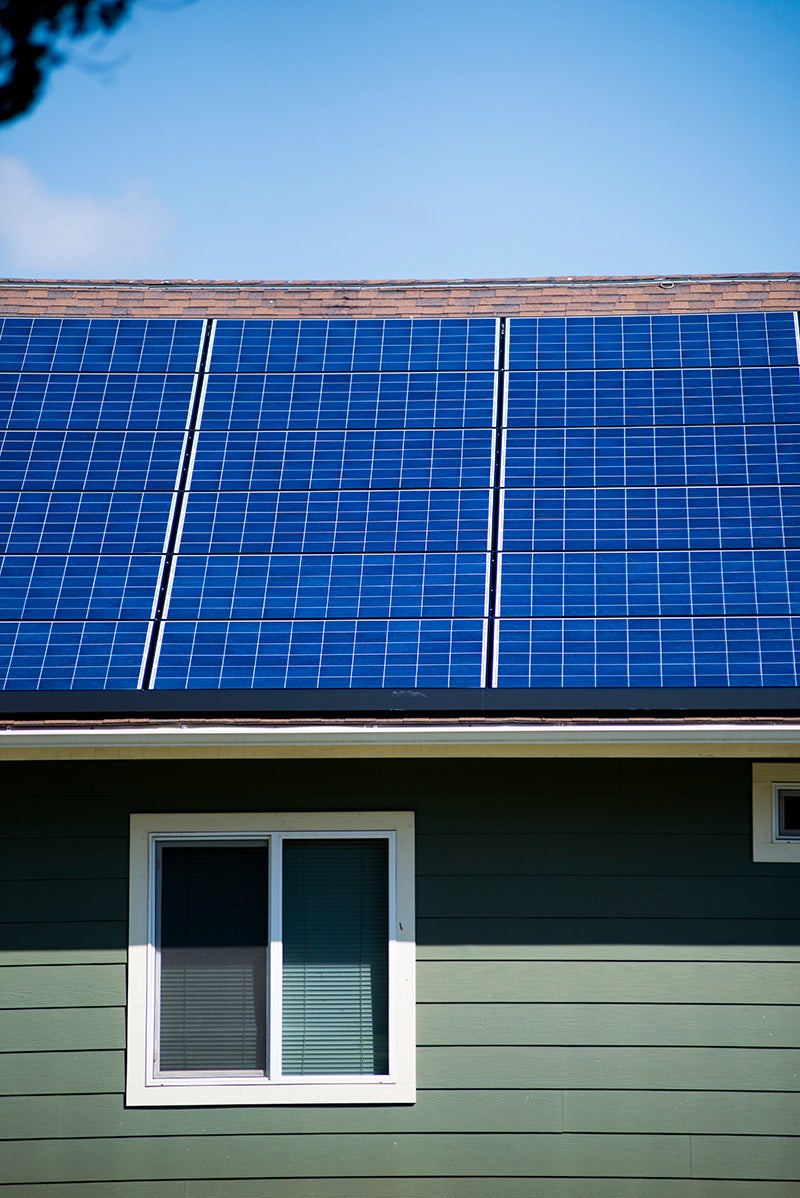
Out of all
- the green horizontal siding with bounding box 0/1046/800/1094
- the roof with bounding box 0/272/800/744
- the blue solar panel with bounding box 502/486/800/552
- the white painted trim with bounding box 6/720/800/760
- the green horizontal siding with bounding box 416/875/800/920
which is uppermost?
the roof with bounding box 0/272/800/744

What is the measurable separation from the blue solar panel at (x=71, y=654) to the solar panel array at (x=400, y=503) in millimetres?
15

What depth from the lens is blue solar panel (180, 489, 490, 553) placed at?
24.6ft

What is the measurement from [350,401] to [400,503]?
41.6 inches

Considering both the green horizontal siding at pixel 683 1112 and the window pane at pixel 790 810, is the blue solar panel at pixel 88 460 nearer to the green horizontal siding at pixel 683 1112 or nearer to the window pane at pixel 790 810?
the window pane at pixel 790 810

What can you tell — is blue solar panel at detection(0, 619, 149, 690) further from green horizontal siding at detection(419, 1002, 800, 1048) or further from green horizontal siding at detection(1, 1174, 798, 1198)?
green horizontal siding at detection(1, 1174, 798, 1198)

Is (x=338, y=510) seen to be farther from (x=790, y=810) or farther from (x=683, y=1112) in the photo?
(x=683, y=1112)

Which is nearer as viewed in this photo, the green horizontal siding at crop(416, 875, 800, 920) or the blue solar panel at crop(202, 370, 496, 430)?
the green horizontal siding at crop(416, 875, 800, 920)

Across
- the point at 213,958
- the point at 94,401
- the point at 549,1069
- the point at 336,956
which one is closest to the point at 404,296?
the point at 94,401

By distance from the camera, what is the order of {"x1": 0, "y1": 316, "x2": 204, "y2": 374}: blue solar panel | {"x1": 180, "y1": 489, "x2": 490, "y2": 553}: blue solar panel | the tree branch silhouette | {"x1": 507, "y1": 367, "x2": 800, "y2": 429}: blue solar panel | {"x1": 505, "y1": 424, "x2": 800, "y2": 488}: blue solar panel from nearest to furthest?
the tree branch silhouette
{"x1": 180, "y1": 489, "x2": 490, "y2": 553}: blue solar panel
{"x1": 505, "y1": 424, "x2": 800, "y2": 488}: blue solar panel
{"x1": 507, "y1": 367, "x2": 800, "y2": 429}: blue solar panel
{"x1": 0, "y1": 316, "x2": 204, "y2": 374}: blue solar panel

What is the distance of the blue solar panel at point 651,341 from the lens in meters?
8.67

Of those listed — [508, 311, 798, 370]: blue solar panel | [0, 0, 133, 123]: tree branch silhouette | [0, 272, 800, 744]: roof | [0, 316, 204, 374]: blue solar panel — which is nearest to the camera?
[0, 0, 133, 123]: tree branch silhouette

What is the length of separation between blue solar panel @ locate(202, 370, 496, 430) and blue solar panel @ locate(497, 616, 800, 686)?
1836 millimetres

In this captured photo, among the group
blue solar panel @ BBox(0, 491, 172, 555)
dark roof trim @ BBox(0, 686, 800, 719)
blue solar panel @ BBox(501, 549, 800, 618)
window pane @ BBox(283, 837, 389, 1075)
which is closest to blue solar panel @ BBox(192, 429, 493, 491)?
blue solar panel @ BBox(0, 491, 172, 555)

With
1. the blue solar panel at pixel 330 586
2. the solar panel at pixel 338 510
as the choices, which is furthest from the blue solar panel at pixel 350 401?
the blue solar panel at pixel 330 586
